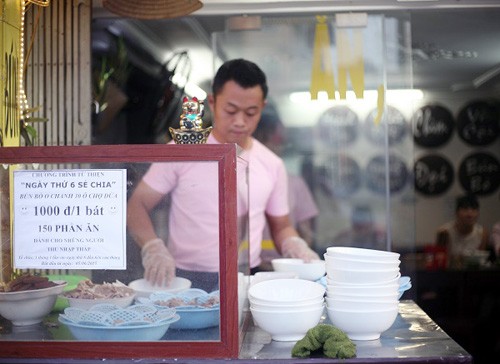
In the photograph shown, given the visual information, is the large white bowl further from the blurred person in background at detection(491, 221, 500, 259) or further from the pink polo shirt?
the blurred person in background at detection(491, 221, 500, 259)

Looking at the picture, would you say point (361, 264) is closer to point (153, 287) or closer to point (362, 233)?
point (153, 287)

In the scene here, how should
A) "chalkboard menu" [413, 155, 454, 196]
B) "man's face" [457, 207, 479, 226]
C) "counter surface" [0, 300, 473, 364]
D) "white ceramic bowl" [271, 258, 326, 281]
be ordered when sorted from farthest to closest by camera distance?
"chalkboard menu" [413, 155, 454, 196] < "man's face" [457, 207, 479, 226] < "white ceramic bowl" [271, 258, 326, 281] < "counter surface" [0, 300, 473, 364]

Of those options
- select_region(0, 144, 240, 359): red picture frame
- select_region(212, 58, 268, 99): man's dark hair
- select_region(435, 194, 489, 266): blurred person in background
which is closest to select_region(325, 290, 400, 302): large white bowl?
select_region(0, 144, 240, 359): red picture frame

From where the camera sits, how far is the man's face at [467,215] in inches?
312

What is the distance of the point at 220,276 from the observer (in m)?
2.47

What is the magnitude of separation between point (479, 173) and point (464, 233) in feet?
5.85

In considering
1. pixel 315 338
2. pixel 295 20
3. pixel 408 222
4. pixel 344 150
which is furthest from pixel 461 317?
pixel 315 338

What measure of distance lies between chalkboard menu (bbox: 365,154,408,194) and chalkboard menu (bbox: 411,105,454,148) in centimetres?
436

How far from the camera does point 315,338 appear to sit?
240 centimetres

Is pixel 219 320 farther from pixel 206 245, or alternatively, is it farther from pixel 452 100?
pixel 452 100

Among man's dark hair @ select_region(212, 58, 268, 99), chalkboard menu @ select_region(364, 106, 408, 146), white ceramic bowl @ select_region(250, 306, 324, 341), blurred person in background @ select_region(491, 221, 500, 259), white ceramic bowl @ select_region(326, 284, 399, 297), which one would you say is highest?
man's dark hair @ select_region(212, 58, 268, 99)

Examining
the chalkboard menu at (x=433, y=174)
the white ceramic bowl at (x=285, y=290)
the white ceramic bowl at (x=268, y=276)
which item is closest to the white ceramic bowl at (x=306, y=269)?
the white ceramic bowl at (x=268, y=276)

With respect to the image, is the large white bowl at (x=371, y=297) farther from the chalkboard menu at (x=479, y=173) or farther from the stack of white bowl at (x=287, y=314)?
the chalkboard menu at (x=479, y=173)

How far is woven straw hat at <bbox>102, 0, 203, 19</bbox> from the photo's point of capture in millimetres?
3980
